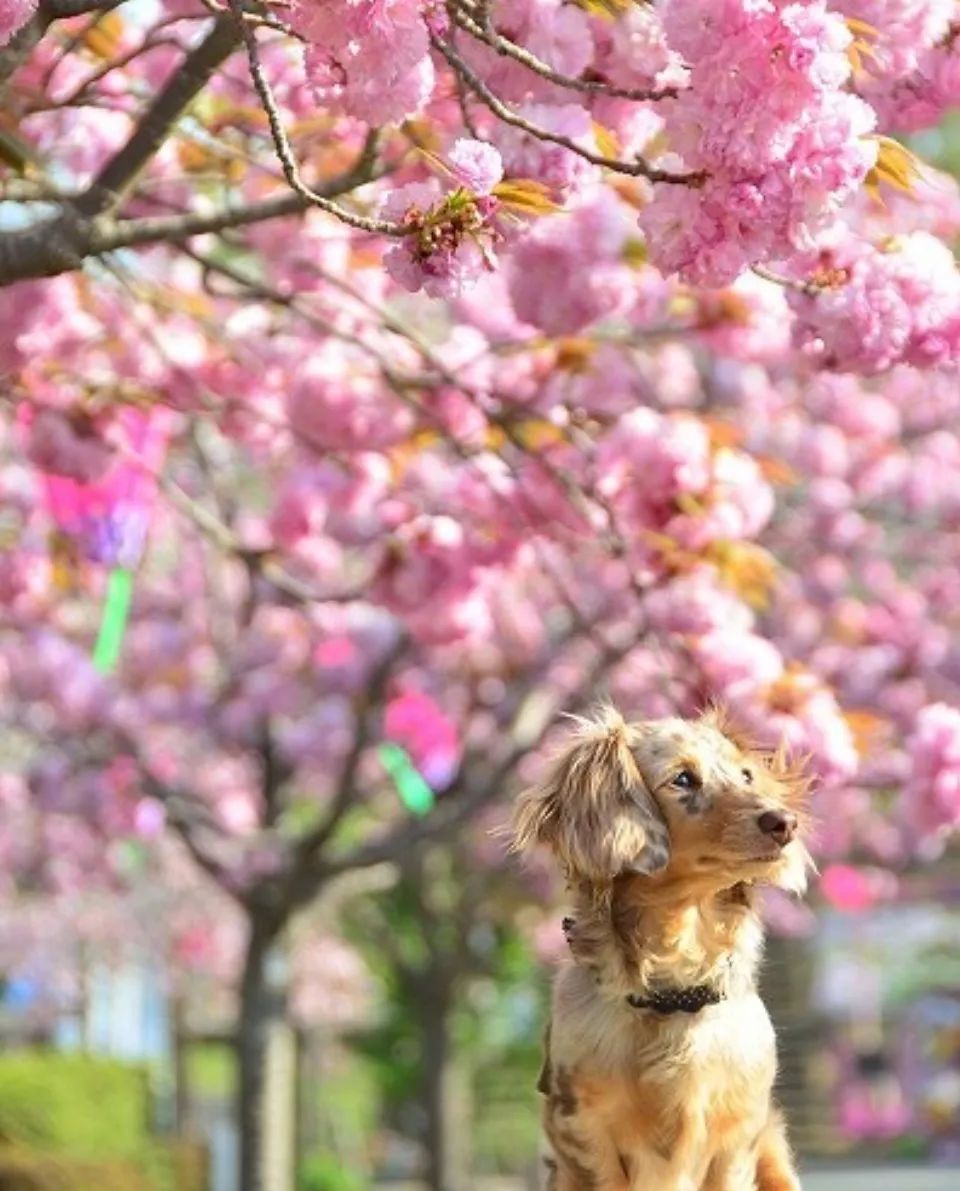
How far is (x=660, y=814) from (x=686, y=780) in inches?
2.9

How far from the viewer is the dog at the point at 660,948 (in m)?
4.09

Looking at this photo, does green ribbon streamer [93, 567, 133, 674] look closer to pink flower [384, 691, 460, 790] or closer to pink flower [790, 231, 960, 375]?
pink flower [384, 691, 460, 790]

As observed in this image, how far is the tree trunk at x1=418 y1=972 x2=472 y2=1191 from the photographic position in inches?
693

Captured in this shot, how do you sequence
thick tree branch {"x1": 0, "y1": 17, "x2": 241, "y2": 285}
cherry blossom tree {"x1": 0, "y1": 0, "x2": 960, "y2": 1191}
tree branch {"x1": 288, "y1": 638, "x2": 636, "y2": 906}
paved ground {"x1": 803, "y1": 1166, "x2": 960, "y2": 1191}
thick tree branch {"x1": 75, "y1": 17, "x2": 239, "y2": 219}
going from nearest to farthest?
1. cherry blossom tree {"x1": 0, "y1": 0, "x2": 960, "y2": 1191}
2. thick tree branch {"x1": 75, "y1": 17, "x2": 239, "y2": 219}
3. thick tree branch {"x1": 0, "y1": 17, "x2": 241, "y2": 285}
4. tree branch {"x1": 288, "y1": 638, "x2": 636, "y2": 906}
5. paved ground {"x1": 803, "y1": 1166, "x2": 960, "y2": 1191}

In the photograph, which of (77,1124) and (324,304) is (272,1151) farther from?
(324,304)

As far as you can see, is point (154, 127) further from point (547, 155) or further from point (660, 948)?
point (660, 948)

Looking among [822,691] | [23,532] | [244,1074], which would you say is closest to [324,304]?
[822,691]

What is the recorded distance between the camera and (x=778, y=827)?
13.3 feet

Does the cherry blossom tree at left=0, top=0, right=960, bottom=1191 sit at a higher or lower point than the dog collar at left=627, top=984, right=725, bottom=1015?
higher

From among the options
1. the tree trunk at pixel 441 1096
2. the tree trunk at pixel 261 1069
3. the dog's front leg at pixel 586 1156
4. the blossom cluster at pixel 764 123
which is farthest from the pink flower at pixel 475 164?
the tree trunk at pixel 441 1096

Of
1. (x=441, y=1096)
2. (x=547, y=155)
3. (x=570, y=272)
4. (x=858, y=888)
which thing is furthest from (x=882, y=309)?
(x=858, y=888)

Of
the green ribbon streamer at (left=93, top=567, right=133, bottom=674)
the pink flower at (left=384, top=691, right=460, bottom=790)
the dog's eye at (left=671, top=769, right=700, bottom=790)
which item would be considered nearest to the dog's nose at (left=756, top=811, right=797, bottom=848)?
the dog's eye at (left=671, top=769, right=700, bottom=790)

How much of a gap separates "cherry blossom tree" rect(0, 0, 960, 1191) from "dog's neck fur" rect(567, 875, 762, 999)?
42.7 inches

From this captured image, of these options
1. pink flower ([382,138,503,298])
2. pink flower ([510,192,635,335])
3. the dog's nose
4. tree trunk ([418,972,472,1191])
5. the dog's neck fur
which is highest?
pink flower ([510,192,635,335])
